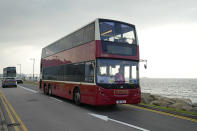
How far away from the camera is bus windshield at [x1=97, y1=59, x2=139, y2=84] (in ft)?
32.9

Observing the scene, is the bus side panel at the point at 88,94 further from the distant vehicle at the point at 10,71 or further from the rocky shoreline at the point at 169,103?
the distant vehicle at the point at 10,71

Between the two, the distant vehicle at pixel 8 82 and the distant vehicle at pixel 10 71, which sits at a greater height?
the distant vehicle at pixel 10 71

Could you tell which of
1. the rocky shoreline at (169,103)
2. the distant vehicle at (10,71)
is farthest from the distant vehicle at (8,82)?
the rocky shoreline at (169,103)

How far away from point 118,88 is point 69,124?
3.39 metres

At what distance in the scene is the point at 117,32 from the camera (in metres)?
10.7

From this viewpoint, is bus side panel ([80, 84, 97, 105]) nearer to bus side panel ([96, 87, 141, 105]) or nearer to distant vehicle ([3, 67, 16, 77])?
bus side panel ([96, 87, 141, 105])

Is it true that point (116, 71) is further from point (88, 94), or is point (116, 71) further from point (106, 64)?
point (88, 94)

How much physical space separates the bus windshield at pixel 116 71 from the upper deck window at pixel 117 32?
3.58ft

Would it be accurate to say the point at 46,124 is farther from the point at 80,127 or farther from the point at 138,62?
the point at 138,62

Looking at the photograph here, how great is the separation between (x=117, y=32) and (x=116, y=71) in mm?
2036

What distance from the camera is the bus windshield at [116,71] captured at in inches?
394

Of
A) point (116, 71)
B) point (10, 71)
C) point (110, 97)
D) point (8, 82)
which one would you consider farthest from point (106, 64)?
point (10, 71)

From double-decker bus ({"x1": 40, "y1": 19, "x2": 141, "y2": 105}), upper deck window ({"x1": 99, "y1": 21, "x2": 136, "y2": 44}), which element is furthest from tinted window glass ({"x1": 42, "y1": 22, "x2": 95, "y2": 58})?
upper deck window ({"x1": 99, "y1": 21, "x2": 136, "y2": 44})

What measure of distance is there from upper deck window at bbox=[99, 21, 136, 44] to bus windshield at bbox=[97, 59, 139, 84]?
1.09 meters
